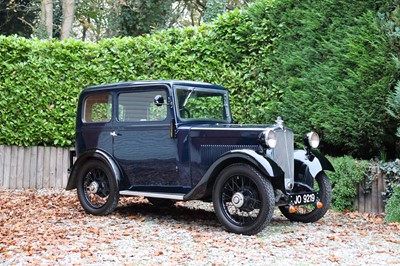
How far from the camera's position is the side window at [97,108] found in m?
6.72

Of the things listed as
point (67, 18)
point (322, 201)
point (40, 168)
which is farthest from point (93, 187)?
point (67, 18)

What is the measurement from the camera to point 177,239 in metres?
5.08

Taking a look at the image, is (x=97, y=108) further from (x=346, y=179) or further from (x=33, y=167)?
(x=346, y=179)

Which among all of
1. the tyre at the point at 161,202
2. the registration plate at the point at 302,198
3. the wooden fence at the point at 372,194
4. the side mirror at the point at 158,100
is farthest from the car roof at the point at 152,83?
the wooden fence at the point at 372,194

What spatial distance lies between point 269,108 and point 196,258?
4237 millimetres

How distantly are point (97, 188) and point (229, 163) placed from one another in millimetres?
2046

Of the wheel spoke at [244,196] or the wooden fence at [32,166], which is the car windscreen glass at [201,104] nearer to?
the wheel spoke at [244,196]

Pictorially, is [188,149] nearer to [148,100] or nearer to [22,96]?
[148,100]

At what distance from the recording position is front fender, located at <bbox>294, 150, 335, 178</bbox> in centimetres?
592

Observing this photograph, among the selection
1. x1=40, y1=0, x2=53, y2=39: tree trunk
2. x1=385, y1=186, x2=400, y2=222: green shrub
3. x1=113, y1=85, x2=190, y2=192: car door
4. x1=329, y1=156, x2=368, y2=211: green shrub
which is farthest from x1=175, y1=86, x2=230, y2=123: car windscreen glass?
x1=40, y1=0, x2=53, y2=39: tree trunk

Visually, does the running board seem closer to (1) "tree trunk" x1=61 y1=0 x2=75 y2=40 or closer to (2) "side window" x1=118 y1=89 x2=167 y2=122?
(2) "side window" x1=118 y1=89 x2=167 y2=122

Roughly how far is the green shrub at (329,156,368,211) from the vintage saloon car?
17.5 inches

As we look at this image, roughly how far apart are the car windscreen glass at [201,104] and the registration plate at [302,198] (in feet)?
5.22

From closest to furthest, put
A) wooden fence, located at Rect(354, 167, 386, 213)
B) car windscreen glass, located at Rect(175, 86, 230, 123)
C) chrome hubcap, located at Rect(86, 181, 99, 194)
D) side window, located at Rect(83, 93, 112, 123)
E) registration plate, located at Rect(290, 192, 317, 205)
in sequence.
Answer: registration plate, located at Rect(290, 192, 317, 205), car windscreen glass, located at Rect(175, 86, 230, 123), chrome hubcap, located at Rect(86, 181, 99, 194), side window, located at Rect(83, 93, 112, 123), wooden fence, located at Rect(354, 167, 386, 213)
